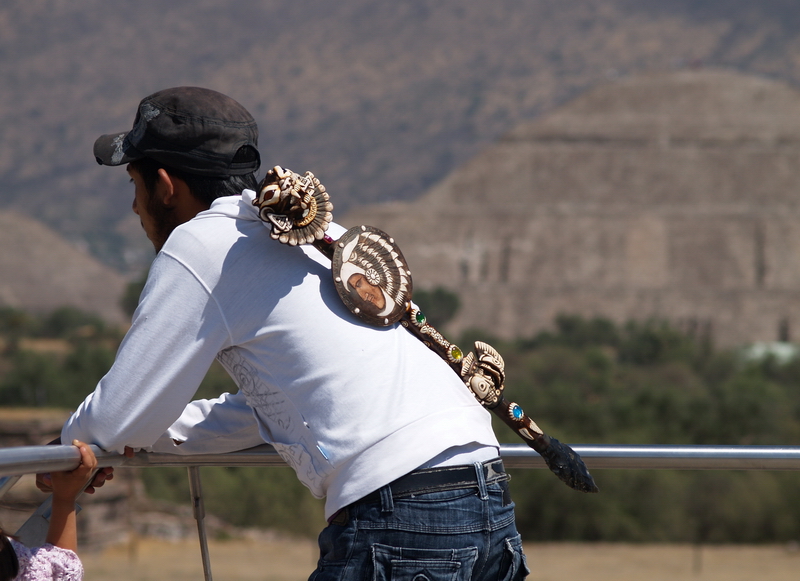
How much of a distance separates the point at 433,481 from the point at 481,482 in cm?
7

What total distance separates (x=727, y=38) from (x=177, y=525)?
5450 inches

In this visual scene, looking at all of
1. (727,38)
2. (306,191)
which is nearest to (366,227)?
(306,191)

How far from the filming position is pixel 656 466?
169 cm

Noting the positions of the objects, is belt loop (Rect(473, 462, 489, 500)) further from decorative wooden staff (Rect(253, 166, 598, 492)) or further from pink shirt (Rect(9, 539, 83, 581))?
pink shirt (Rect(9, 539, 83, 581))

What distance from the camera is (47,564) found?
4.84 feet

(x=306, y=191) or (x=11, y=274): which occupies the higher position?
(x=306, y=191)

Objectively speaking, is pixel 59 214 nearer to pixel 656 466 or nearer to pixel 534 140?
pixel 534 140

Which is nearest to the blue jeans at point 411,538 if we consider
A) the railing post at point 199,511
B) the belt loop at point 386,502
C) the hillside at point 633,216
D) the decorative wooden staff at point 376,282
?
the belt loop at point 386,502

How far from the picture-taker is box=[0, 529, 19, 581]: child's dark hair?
145 cm

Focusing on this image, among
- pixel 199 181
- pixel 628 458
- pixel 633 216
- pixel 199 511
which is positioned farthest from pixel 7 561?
pixel 633 216

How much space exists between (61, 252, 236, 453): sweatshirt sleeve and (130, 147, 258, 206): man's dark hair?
0.60 ft

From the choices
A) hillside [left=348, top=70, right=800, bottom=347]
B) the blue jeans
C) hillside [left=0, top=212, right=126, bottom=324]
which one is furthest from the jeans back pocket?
hillside [left=0, top=212, right=126, bottom=324]

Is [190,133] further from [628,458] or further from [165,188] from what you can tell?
[628,458]

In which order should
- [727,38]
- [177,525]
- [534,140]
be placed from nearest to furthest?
1. [177,525]
2. [534,140]
3. [727,38]
